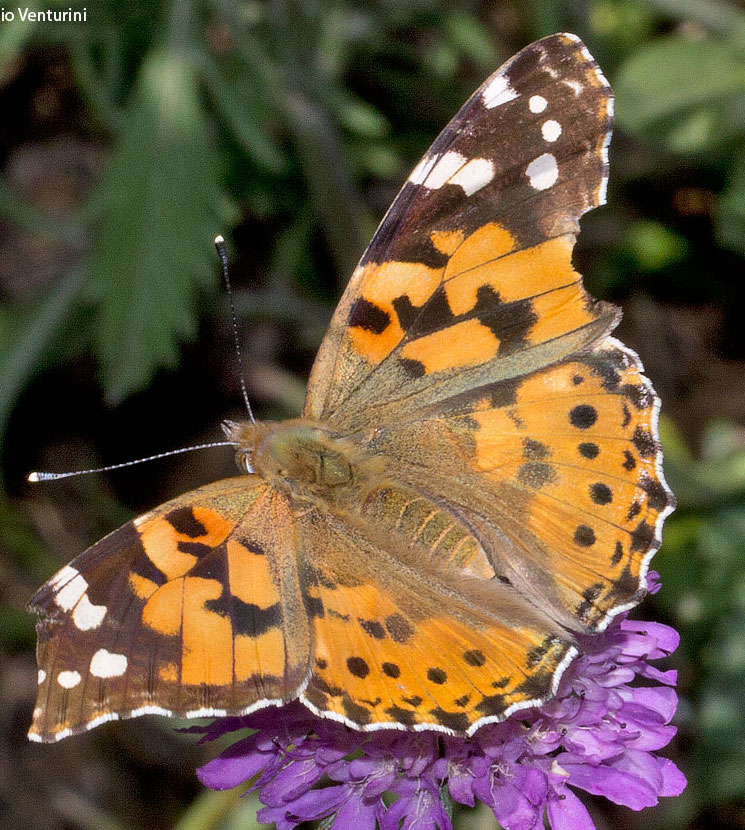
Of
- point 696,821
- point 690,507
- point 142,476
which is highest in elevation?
point 142,476

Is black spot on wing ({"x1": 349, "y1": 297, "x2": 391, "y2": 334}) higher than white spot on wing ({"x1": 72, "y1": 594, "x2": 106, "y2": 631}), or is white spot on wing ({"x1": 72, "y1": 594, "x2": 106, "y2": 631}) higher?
black spot on wing ({"x1": 349, "y1": 297, "x2": 391, "y2": 334})

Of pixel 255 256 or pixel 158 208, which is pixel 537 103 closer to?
pixel 158 208

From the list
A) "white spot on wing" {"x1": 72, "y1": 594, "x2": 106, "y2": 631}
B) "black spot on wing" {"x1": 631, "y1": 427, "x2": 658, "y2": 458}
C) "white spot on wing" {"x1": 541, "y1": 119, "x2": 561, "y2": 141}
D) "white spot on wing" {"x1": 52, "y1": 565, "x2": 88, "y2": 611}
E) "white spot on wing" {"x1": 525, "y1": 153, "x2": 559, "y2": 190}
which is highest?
"white spot on wing" {"x1": 541, "y1": 119, "x2": 561, "y2": 141}

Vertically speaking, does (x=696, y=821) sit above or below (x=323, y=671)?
below

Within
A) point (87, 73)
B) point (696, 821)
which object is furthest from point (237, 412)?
point (696, 821)

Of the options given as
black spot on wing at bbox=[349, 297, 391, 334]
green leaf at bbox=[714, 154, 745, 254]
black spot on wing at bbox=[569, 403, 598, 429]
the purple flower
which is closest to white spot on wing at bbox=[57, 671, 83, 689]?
the purple flower

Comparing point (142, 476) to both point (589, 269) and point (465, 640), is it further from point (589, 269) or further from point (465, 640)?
point (465, 640)

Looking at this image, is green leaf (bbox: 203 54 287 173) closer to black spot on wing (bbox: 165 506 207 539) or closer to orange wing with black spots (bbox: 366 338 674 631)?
orange wing with black spots (bbox: 366 338 674 631)
